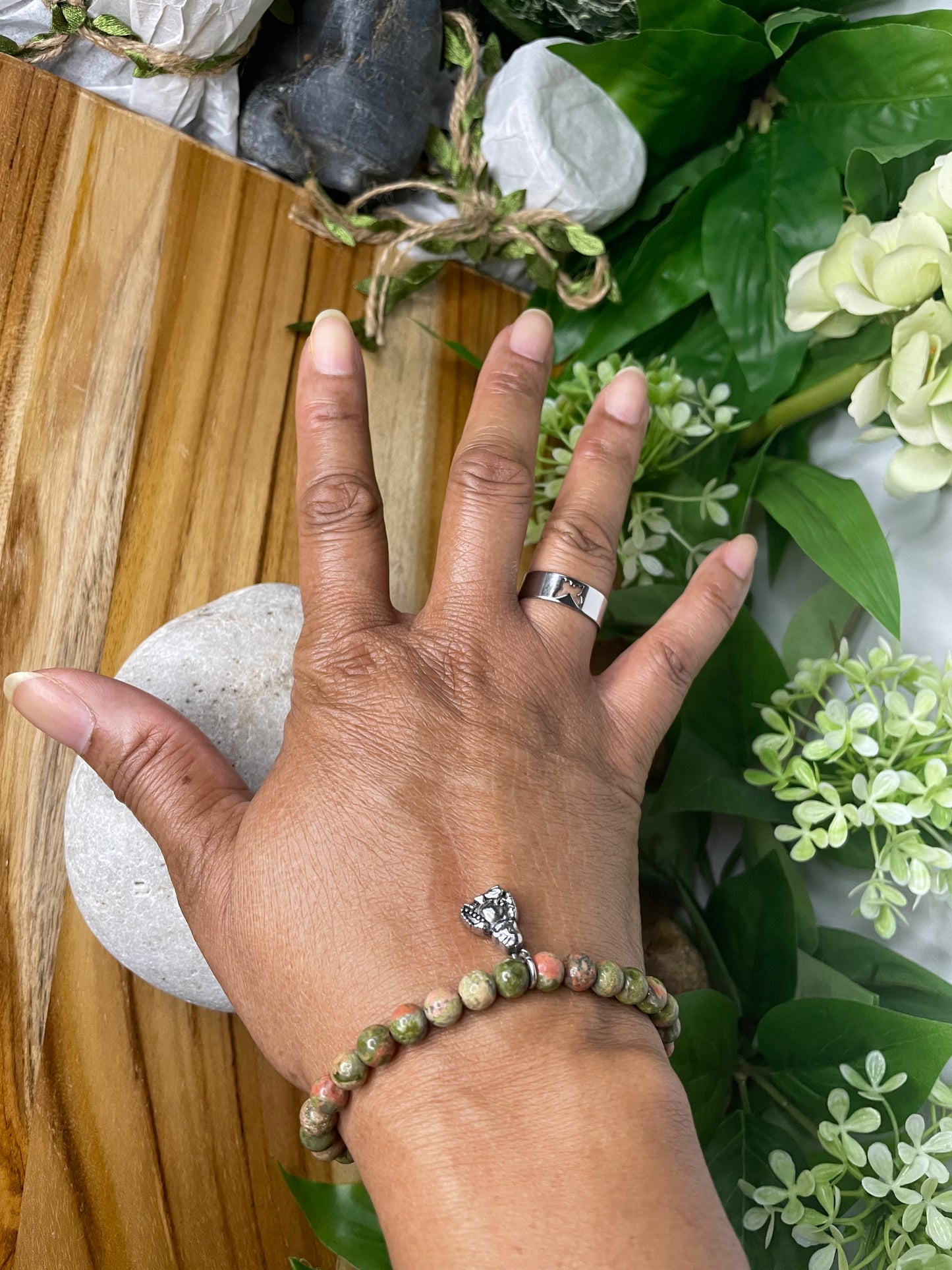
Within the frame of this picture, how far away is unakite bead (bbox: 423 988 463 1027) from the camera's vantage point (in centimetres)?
45

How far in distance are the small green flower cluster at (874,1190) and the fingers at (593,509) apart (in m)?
0.39

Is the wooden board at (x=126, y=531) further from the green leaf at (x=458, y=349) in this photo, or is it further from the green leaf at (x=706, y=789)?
the green leaf at (x=706, y=789)

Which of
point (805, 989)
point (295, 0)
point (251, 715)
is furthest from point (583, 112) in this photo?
point (805, 989)

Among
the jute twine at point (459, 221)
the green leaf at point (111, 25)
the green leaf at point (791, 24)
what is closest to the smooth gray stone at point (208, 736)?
the jute twine at point (459, 221)

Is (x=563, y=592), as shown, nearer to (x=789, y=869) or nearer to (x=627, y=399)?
(x=627, y=399)

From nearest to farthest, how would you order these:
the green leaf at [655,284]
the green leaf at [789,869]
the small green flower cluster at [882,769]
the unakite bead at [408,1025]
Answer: the unakite bead at [408,1025], the small green flower cluster at [882,769], the green leaf at [789,869], the green leaf at [655,284]

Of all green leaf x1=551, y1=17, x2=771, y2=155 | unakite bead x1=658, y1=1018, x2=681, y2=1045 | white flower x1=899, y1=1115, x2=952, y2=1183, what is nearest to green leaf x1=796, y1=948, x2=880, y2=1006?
white flower x1=899, y1=1115, x2=952, y2=1183

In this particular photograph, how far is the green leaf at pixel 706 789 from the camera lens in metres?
0.79

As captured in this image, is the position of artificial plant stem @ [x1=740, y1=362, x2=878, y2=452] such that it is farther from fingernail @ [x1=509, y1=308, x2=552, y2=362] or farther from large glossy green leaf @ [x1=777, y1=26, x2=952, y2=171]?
fingernail @ [x1=509, y1=308, x2=552, y2=362]

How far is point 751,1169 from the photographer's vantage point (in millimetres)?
705

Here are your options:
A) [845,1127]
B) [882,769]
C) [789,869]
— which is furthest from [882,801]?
[845,1127]

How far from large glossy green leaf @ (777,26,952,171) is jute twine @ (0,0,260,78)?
0.55 meters

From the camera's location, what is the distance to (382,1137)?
0.46 m

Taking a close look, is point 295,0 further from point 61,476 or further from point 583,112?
point 61,476
